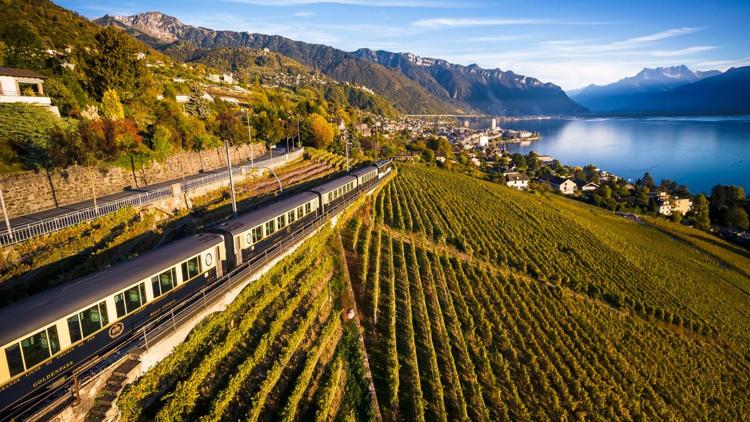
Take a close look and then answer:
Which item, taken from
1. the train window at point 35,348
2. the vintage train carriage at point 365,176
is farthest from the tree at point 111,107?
the train window at point 35,348

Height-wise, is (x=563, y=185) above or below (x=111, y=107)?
below

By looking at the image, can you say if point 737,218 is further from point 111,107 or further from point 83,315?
point 111,107

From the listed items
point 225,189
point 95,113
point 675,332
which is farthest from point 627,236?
point 95,113

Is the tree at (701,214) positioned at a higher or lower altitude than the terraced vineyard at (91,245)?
lower

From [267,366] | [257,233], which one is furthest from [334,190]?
[267,366]

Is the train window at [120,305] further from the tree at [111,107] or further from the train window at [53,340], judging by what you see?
the tree at [111,107]

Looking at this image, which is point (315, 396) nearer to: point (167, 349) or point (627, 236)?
point (167, 349)

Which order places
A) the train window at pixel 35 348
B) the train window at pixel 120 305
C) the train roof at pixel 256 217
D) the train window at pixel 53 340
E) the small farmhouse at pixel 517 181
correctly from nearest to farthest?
the train window at pixel 35 348 < the train window at pixel 53 340 < the train window at pixel 120 305 < the train roof at pixel 256 217 < the small farmhouse at pixel 517 181
